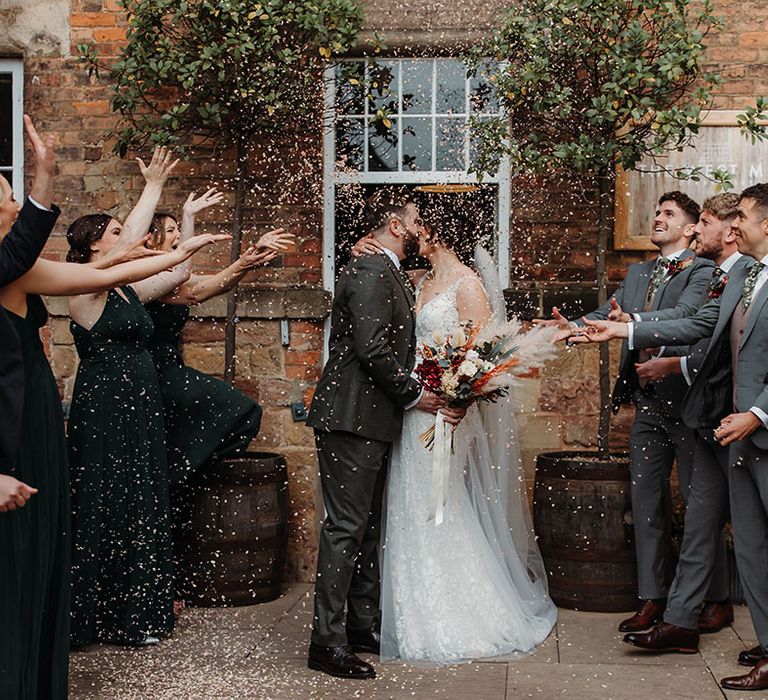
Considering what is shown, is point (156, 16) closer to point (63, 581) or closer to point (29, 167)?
point (29, 167)

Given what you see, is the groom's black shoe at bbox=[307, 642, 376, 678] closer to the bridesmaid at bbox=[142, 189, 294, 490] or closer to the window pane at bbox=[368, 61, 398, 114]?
the bridesmaid at bbox=[142, 189, 294, 490]

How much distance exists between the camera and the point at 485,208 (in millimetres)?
7273

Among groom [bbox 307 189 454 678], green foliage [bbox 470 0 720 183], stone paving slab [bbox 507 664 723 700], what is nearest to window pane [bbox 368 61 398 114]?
green foliage [bbox 470 0 720 183]

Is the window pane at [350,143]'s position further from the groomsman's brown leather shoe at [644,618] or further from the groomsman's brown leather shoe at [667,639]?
the groomsman's brown leather shoe at [667,639]

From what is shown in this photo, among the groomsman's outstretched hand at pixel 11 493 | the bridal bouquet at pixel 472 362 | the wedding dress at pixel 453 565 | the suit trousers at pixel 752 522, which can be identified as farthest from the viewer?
the wedding dress at pixel 453 565

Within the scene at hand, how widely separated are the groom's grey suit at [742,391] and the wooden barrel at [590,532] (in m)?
0.81

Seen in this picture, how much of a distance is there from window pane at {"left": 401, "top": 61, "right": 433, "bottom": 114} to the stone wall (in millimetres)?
185

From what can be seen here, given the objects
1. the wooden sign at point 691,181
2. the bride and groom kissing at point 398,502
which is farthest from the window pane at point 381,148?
the wooden sign at point 691,181

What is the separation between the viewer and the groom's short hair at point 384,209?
553cm

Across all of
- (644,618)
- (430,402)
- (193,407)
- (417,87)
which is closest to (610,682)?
(644,618)

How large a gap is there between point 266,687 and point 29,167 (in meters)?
3.81

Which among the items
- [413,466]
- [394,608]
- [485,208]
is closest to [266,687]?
[394,608]

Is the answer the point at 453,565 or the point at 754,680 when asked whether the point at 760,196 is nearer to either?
the point at 754,680

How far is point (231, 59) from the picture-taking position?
247 inches
